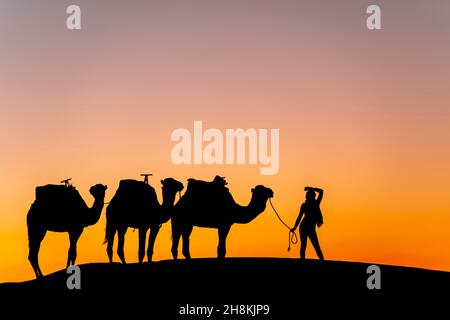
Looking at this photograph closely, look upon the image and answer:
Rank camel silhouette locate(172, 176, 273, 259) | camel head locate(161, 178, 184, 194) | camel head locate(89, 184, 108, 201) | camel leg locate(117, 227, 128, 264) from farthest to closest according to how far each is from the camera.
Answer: camel head locate(89, 184, 108, 201), camel head locate(161, 178, 184, 194), camel silhouette locate(172, 176, 273, 259), camel leg locate(117, 227, 128, 264)

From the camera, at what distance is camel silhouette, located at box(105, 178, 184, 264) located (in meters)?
17.9

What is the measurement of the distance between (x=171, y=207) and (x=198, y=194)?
633mm

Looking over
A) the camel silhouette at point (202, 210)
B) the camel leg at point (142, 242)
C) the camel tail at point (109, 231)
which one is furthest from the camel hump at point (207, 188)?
the camel tail at point (109, 231)

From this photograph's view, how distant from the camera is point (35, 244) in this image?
17.5 meters

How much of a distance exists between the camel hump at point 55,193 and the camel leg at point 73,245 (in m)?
0.62

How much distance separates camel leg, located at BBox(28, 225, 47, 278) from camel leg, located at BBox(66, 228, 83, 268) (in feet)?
1.89

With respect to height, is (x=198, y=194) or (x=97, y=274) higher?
(x=198, y=194)

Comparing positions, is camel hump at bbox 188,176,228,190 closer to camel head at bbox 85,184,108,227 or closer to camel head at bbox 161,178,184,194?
camel head at bbox 161,178,184,194

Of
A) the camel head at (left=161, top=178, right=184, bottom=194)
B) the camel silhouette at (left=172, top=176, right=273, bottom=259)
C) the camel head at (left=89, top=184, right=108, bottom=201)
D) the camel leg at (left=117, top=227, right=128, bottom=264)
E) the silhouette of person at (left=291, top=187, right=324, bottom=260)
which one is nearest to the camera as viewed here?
the silhouette of person at (left=291, top=187, right=324, bottom=260)

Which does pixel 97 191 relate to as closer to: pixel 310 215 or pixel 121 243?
pixel 121 243

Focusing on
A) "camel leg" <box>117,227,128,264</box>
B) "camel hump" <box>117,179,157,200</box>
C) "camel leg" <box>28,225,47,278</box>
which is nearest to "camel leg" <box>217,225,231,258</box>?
"camel hump" <box>117,179,157,200</box>
